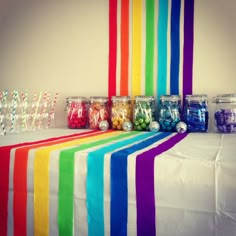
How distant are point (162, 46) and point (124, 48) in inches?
8.7

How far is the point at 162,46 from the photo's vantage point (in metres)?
1.75

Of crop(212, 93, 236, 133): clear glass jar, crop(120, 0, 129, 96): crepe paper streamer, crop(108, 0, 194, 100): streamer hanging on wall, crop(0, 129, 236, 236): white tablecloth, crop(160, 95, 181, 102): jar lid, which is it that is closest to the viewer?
crop(0, 129, 236, 236): white tablecloth

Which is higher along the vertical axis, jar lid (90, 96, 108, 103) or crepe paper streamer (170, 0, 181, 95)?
crepe paper streamer (170, 0, 181, 95)

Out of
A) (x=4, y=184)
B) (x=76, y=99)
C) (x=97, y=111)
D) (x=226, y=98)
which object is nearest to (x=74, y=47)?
(x=76, y=99)

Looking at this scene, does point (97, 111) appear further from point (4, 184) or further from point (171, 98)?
point (4, 184)

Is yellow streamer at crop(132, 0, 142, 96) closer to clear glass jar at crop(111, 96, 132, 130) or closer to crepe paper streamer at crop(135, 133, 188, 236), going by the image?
clear glass jar at crop(111, 96, 132, 130)

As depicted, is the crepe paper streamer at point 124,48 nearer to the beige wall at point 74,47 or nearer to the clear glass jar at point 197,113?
the beige wall at point 74,47

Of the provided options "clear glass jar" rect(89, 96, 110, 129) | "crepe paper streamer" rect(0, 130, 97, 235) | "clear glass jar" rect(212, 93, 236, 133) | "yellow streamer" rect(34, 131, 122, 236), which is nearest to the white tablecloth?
"yellow streamer" rect(34, 131, 122, 236)

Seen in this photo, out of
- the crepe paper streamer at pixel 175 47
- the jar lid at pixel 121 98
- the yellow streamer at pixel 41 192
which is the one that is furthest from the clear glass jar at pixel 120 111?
the yellow streamer at pixel 41 192

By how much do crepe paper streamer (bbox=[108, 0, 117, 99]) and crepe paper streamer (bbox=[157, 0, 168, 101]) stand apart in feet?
0.85

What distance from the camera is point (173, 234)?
905 mm

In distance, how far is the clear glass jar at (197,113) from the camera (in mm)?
1561

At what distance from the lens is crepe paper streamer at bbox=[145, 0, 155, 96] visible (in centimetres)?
176

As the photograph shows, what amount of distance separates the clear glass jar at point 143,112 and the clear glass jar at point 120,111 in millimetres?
43
